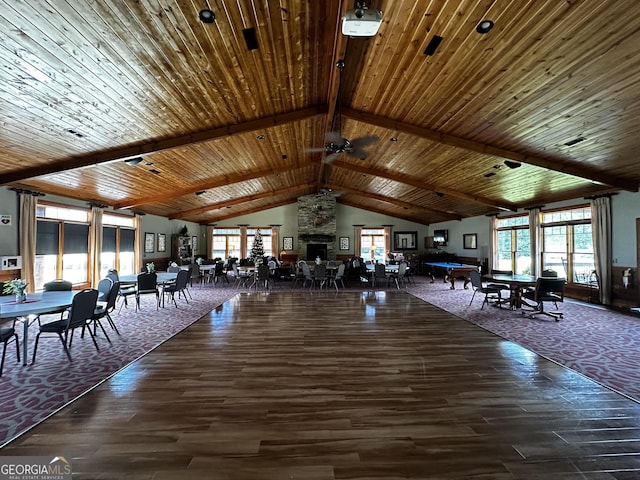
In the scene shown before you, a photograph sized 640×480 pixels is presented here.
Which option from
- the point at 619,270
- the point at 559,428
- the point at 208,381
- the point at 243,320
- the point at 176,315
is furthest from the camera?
the point at 619,270

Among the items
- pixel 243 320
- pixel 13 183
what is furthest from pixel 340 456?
pixel 13 183

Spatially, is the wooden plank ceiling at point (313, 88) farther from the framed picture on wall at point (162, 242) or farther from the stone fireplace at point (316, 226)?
the stone fireplace at point (316, 226)

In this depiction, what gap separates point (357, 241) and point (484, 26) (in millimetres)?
12194

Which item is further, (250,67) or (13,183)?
(13,183)

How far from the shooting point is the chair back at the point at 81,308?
337 cm

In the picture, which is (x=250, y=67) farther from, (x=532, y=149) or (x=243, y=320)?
(x=532, y=149)

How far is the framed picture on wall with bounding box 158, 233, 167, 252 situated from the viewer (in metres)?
11.5

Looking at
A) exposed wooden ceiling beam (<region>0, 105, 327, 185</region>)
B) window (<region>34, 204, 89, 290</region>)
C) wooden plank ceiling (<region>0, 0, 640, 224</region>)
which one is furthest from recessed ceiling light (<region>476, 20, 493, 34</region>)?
window (<region>34, 204, 89, 290</region>)

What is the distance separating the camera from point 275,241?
1469cm

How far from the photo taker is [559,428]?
221 centimetres

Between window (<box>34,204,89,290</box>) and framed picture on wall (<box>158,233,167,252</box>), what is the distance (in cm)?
341

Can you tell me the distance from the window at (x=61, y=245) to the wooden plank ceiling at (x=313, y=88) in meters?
0.66

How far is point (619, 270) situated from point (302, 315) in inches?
283

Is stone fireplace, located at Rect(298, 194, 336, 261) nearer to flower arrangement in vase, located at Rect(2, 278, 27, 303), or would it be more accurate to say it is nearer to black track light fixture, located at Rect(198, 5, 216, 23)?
flower arrangement in vase, located at Rect(2, 278, 27, 303)
